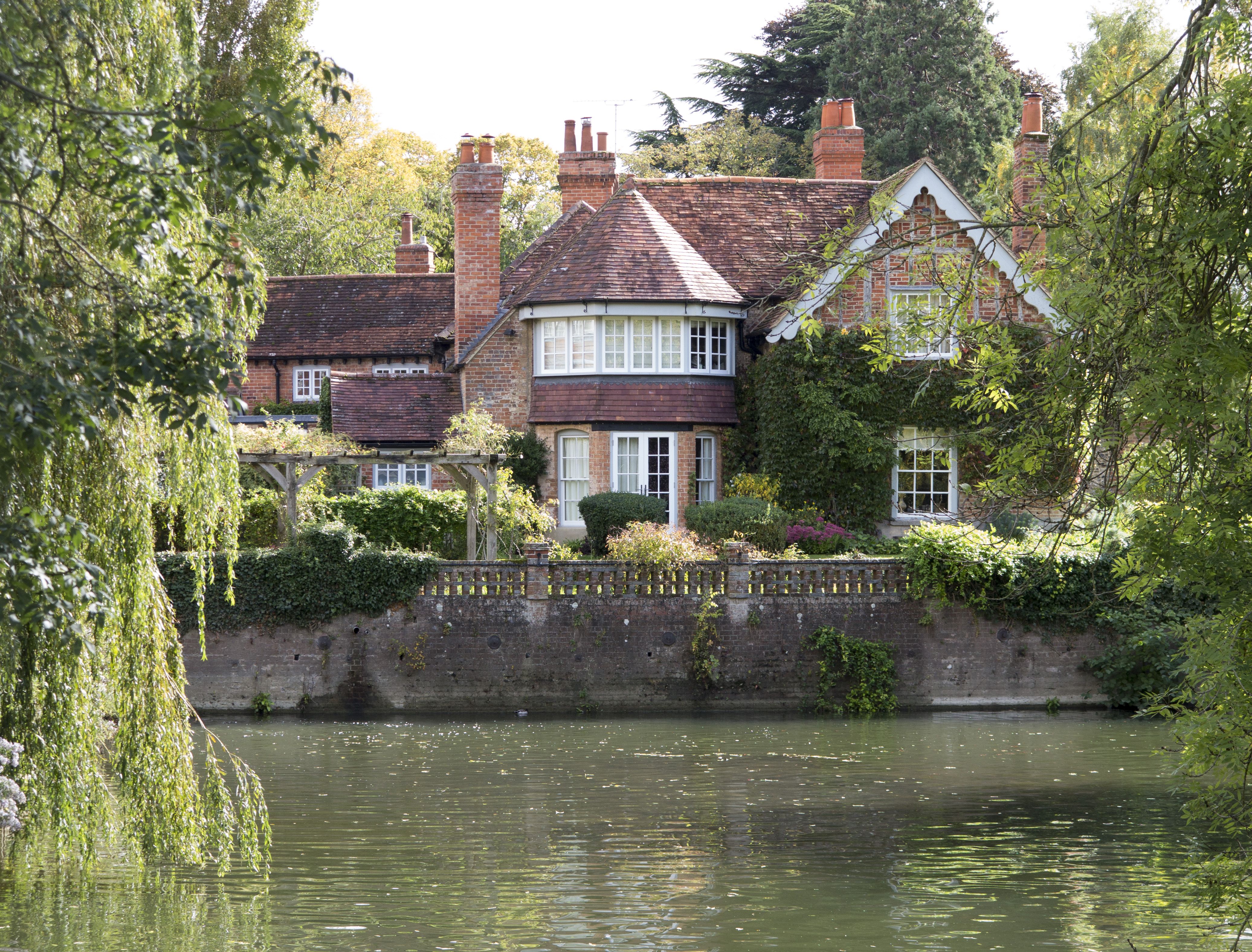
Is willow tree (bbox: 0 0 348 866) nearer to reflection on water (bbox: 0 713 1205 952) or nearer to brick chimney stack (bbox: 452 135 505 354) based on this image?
reflection on water (bbox: 0 713 1205 952)

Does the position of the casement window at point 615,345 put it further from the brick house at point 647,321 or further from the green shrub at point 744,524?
the green shrub at point 744,524

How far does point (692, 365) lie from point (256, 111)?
2177cm

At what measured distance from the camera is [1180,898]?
10.9m

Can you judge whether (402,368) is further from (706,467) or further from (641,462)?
(706,467)

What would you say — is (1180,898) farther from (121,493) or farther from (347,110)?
(347,110)

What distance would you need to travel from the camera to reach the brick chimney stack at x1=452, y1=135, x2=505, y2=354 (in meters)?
28.5

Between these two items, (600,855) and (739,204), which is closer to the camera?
(600,855)

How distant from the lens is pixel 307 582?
20.8m

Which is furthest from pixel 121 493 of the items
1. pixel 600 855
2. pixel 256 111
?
pixel 600 855

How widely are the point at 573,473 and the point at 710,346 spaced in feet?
12.6

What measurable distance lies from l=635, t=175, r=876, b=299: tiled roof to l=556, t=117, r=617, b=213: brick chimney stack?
198cm

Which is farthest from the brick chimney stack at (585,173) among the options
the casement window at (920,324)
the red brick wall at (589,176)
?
the casement window at (920,324)

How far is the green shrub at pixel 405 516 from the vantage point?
22938mm

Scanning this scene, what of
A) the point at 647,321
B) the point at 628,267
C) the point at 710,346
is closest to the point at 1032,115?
the point at 710,346
